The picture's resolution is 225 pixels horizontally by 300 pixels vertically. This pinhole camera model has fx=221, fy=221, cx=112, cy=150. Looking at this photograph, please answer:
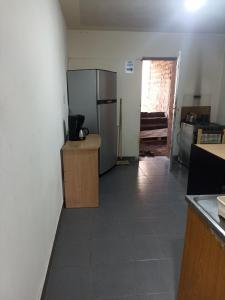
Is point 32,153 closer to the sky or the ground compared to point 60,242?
closer to the sky

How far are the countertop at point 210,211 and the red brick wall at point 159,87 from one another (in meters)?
5.86

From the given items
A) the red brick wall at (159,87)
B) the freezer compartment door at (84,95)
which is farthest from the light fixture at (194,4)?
the red brick wall at (159,87)

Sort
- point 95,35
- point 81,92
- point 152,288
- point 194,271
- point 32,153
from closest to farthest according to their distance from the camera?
point 194,271 → point 32,153 → point 152,288 → point 81,92 → point 95,35

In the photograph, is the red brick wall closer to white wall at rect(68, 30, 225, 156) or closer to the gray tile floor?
white wall at rect(68, 30, 225, 156)

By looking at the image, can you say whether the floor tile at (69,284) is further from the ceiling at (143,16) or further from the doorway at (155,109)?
the doorway at (155,109)

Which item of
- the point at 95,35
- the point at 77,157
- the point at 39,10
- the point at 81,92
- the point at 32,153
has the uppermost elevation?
the point at 95,35

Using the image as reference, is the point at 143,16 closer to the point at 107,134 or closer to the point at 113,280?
the point at 107,134

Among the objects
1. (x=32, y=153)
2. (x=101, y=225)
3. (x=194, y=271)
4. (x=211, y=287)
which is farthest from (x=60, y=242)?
(x=211, y=287)

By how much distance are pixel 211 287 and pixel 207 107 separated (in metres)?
4.08

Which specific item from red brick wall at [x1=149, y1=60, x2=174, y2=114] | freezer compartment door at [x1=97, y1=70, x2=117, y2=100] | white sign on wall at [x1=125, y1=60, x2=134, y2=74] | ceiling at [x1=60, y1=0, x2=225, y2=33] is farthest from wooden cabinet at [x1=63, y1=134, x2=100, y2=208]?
red brick wall at [x1=149, y1=60, x2=174, y2=114]

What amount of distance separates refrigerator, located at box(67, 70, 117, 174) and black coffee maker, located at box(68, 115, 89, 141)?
1.33 feet

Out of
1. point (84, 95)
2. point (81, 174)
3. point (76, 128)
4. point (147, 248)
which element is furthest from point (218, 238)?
point (84, 95)

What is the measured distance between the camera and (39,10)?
1705 mm

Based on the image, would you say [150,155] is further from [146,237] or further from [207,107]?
[146,237]
